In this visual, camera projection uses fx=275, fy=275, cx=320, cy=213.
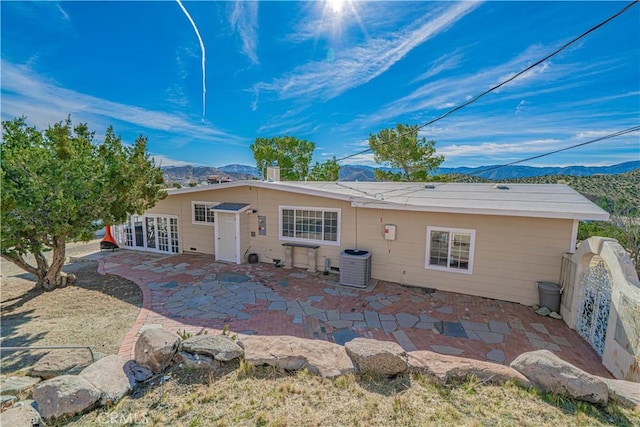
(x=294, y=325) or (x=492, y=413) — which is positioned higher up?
(x=492, y=413)

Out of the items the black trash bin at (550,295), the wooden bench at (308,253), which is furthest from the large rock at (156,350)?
the black trash bin at (550,295)

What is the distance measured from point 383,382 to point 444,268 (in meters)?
5.43

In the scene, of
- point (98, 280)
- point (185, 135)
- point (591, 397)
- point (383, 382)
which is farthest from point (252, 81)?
point (591, 397)

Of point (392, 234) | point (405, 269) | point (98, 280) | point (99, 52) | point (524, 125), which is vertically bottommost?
point (98, 280)

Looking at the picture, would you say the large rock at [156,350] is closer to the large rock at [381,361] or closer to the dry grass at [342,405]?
the dry grass at [342,405]

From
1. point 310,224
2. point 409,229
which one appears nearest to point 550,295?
point 409,229

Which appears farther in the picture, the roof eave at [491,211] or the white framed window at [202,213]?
the white framed window at [202,213]

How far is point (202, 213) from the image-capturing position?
12016mm

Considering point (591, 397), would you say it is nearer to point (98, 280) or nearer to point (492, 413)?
point (492, 413)

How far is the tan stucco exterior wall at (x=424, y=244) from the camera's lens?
A: 7.06m

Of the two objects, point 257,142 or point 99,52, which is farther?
point 257,142

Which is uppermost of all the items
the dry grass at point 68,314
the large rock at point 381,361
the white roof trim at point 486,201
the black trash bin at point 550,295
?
the white roof trim at point 486,201

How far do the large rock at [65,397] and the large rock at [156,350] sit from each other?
0.67 m

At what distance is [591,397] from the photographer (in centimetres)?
307
